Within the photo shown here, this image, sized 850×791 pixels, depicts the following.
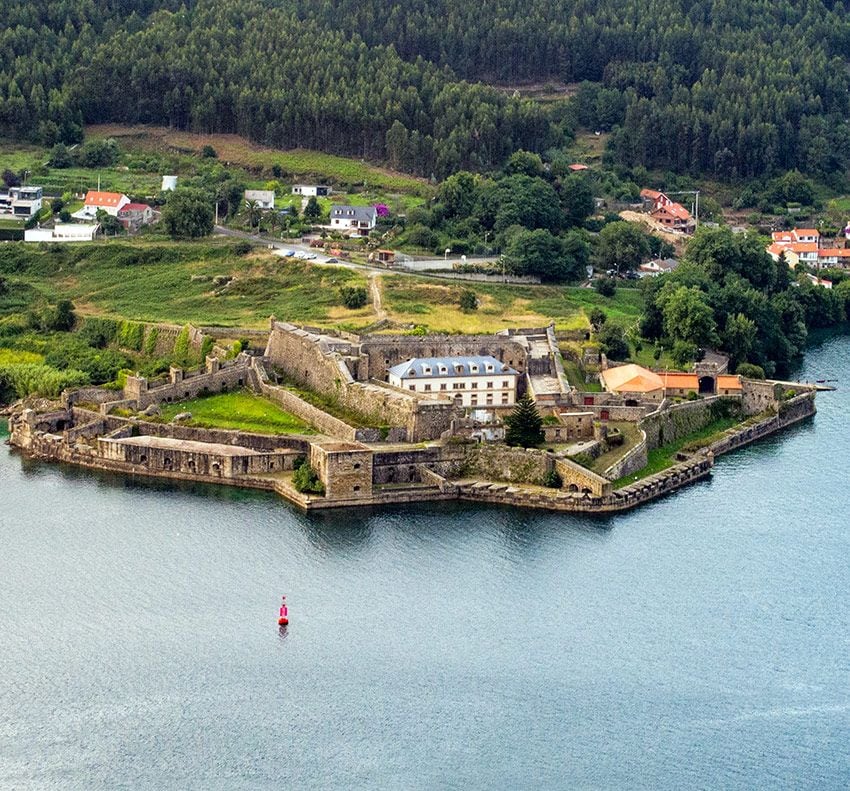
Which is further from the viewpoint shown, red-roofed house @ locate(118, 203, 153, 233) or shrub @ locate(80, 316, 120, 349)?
red-roofed house @ locate(118, 203, 153, 233)

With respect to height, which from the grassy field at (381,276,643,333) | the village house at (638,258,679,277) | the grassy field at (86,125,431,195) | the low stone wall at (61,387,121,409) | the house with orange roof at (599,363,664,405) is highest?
the grassy field at (86,125,431,195)

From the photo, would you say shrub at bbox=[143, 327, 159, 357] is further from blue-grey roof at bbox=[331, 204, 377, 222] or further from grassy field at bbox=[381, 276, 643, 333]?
blue-grey roof at bbox=[331, 204, 377, 222]

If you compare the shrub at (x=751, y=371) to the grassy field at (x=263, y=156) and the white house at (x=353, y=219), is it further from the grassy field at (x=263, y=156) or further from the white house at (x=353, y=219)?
the grassy field at (x=263, y=156)

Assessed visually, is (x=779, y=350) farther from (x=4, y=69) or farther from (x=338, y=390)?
(x=4, y=69)

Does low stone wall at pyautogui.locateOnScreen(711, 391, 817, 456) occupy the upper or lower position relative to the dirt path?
lower

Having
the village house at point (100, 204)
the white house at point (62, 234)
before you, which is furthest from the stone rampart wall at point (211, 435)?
the village house at point (100, 204)

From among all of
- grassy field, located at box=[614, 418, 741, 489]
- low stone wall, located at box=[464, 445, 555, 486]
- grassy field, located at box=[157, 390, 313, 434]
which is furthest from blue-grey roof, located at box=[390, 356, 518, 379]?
grassy field, located at box=[614, 418, 741, 489]

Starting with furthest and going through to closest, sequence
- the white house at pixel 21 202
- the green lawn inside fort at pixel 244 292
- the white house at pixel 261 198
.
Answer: the white house at pixel 261 198 → the white house at pixel 21 202 → the green lawn inside fort at pixel 244 292
